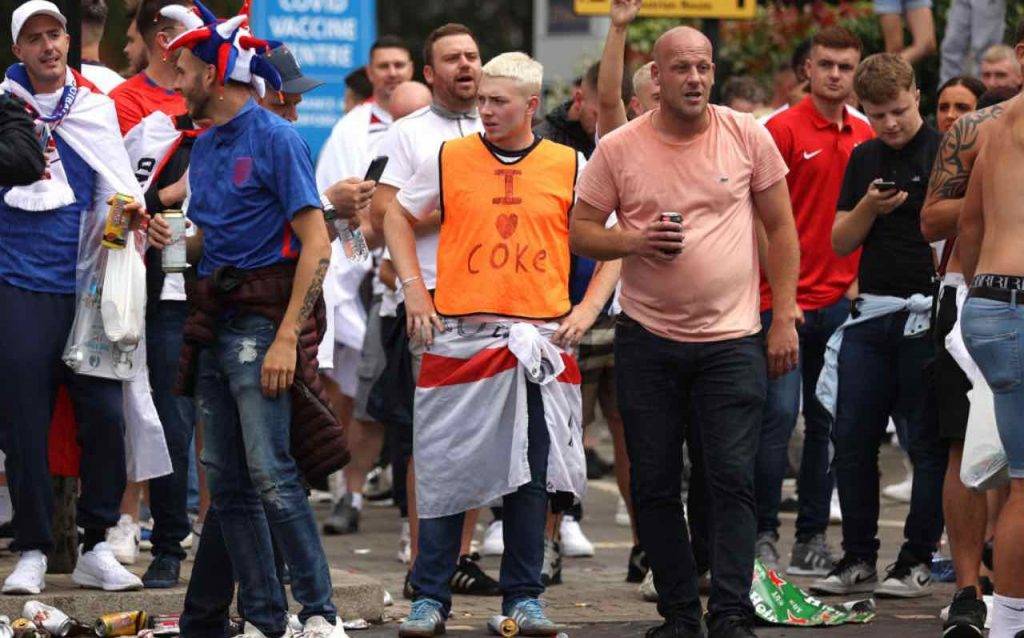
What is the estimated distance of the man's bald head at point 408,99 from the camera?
1023cm

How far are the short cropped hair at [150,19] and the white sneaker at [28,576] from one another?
7.36 ft

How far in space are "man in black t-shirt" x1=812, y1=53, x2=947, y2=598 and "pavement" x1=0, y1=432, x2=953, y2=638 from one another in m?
0.29

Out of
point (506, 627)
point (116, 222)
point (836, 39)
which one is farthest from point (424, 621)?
point (836, 39)

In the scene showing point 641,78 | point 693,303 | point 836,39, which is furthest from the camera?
point 836,39

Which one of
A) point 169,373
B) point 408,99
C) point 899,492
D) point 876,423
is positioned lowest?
point 899,492

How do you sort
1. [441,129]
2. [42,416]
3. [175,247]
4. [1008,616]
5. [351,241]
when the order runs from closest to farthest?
[1008,616], [175,247], [351,241], [42,416], [441,129]

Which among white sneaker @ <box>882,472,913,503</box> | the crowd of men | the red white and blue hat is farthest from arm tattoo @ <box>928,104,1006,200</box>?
white sneaker @ <box>882,472,913,503</box>

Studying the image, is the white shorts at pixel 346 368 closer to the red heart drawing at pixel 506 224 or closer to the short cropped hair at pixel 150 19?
the short cropped hair at pixel 150 19

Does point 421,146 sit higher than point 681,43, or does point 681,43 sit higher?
point 681,43

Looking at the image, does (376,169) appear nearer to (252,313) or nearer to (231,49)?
(231,49)

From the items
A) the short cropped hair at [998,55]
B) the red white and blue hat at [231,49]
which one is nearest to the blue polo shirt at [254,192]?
the red white and blue hat at [231,49]

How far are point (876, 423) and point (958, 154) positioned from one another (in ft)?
5.46

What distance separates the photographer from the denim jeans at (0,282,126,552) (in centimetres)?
758

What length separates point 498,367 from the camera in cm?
746
